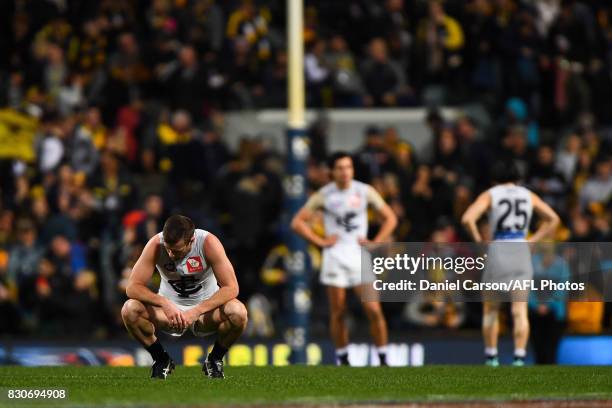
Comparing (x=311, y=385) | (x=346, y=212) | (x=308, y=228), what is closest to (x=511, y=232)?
(x=346, y=212)

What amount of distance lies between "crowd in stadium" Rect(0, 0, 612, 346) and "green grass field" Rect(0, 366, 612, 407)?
4464mm

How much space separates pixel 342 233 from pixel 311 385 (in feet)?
13.5

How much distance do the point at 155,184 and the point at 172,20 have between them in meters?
3.52

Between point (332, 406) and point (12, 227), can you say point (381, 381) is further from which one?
point (12, 227)

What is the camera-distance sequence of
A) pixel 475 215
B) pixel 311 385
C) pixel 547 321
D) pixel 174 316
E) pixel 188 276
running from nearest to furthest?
pixel 174 316, pixel 188 276, pixel 311 385, pixel 475 215, pixel 547 321

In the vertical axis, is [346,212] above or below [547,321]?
above

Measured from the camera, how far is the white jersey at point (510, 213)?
647 inches

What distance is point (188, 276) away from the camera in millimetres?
13156

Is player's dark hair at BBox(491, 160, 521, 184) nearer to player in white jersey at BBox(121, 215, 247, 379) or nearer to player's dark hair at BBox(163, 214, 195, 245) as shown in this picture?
player in white jersey at BBox(121, 215, 247, 379)

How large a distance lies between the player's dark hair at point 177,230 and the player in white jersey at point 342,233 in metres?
4.74

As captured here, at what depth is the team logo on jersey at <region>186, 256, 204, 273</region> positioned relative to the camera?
12977 millimetres

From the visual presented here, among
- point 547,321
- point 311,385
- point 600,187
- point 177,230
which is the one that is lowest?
point 547,321

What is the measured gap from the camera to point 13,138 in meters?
23.1

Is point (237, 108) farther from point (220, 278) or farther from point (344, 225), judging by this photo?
point (220, 278)
